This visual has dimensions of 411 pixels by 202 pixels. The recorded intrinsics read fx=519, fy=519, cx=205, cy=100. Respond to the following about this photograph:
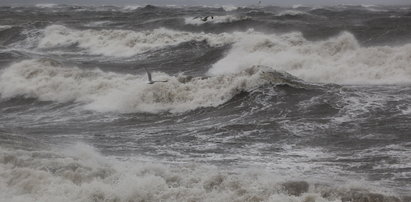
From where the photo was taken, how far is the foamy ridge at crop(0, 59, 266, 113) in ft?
47.5

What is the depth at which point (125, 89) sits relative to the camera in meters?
15.9

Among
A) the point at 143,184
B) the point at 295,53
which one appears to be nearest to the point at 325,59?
the point at 295,53

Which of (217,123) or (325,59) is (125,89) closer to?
(217,123)

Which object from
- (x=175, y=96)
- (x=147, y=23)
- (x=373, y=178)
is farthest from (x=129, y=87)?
(x=147, y=23)

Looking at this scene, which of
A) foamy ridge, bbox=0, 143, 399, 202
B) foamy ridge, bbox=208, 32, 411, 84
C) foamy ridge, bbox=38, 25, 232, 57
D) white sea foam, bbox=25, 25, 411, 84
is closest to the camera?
foamy ridge, bbox=0, 143, 399, 202

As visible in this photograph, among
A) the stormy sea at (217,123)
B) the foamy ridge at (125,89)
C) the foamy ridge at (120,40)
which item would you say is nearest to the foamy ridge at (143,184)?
the stormy sea at (217,123)

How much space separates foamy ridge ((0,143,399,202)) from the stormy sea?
0.08 ft

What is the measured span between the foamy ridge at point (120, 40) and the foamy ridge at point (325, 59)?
2.89 meters

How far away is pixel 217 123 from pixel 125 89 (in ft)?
15.7

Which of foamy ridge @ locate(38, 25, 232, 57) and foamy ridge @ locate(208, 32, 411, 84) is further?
foamy ridge @ locate(38, 25, 232, 57)

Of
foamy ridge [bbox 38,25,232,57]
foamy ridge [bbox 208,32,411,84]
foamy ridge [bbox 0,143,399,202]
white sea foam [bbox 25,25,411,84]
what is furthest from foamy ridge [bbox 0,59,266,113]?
foamy ridge [bbox 38,25,232,57]

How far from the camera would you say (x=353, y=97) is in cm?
1360

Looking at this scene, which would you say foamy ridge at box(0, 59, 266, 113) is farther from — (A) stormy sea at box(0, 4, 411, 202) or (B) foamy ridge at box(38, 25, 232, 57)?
(B) foamy ridge at box(38, 25, 232, 57)

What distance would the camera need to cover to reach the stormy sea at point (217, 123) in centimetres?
737
